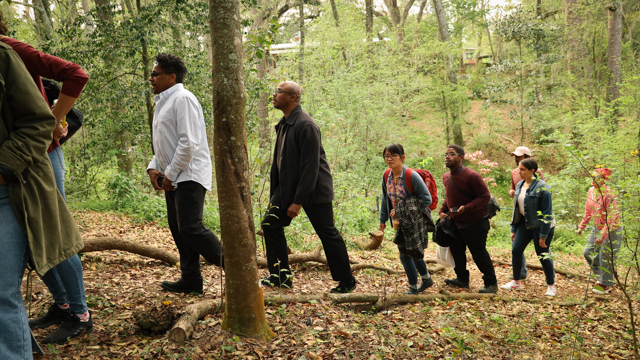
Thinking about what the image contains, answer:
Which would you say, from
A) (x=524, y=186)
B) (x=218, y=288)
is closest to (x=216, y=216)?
(x=218, y=288)

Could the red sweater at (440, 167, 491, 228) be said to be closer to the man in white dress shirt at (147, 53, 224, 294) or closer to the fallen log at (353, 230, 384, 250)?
the fallen log at (353, 230, 384, 250)

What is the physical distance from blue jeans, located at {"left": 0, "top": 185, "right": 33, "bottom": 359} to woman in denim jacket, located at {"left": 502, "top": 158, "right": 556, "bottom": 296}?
5551 mm

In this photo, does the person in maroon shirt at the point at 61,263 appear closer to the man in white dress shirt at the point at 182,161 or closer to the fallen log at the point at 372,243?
the man in white dress shirt at the point at 182,161

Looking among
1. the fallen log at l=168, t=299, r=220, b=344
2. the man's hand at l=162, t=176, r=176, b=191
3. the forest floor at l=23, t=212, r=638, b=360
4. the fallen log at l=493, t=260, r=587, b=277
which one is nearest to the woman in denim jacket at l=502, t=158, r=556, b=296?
the forest floor at l=23, t=212, r=638, b=360

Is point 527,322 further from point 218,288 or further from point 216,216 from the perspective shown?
point 216,216

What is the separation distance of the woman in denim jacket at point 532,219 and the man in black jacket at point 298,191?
296 cm

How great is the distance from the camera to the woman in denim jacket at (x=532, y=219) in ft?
18.6

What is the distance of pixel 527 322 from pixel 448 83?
1961 centimetres

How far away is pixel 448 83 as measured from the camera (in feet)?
73.2

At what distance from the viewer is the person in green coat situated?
194cm

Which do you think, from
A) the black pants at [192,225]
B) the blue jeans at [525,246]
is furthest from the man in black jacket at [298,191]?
the blue jeans at [525,246]

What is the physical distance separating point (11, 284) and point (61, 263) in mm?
913

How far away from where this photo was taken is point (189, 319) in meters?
2.96

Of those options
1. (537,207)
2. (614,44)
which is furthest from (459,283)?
(614,44)
